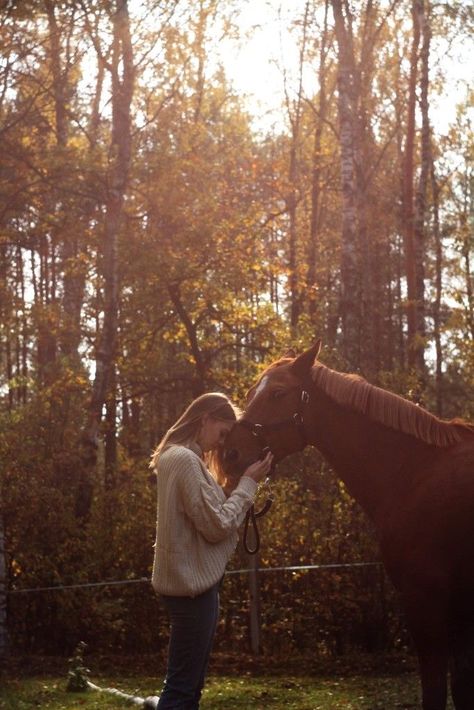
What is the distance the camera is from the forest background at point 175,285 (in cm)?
1138

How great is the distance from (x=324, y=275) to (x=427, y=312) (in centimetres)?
378

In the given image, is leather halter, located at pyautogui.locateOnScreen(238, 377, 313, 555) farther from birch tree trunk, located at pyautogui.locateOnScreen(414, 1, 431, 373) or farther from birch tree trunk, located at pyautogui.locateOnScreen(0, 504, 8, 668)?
birch tree trunk, located at pyautogui.locateOnScreen(414, 1, 431, 373)

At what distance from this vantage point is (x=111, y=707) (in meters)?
7.86

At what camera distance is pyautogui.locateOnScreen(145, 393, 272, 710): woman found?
473cm

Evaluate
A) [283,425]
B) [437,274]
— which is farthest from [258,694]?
[437,274]

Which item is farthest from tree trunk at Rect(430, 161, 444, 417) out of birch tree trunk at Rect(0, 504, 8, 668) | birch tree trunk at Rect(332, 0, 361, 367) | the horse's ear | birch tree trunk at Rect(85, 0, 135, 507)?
the horse's ear

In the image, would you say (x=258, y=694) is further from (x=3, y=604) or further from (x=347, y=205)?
(x=347, y=205)

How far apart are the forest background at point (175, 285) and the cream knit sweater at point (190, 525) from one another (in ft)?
20.9

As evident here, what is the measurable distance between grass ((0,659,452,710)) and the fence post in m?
0.69

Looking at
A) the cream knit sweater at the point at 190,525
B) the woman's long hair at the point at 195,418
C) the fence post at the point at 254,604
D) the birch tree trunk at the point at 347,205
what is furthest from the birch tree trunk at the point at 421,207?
the cream knit sweater at the point at 190,525

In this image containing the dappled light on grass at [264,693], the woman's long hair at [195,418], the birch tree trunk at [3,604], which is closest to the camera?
the woman's long hair at [195,418]

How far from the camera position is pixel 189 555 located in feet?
15.7

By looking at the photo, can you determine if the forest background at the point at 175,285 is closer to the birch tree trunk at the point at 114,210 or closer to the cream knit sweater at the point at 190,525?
the birch tree trunk at the point at 114,210

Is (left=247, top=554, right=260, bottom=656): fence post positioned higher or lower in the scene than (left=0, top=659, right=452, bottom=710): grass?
higher
